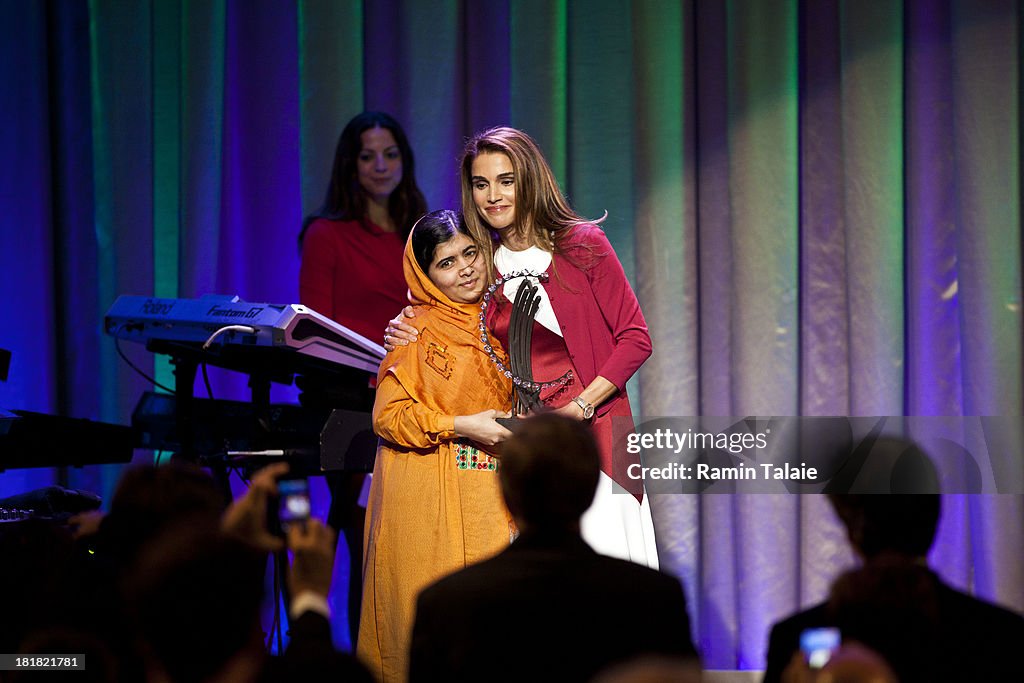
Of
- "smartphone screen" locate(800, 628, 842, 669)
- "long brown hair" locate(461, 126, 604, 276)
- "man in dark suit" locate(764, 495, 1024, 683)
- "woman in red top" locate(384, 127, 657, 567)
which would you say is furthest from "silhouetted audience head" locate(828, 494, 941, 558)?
"long brown hair" locate(461, 126, 604, 276)

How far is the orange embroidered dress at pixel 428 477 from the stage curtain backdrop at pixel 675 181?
1.71m

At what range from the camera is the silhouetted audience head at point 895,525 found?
2080 mm

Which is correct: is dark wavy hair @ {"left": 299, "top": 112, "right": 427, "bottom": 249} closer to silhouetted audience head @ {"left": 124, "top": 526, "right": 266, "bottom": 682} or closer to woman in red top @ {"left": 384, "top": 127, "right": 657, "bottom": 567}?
woman in red top @ {"left": 384, "top": 127, "right": 657, "bottom": 567}

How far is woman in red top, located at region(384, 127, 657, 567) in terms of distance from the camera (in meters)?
3.30

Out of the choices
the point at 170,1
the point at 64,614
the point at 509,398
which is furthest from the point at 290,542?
the point at 170,1

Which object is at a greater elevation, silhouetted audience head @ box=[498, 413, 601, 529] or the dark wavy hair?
the dark wavy hair

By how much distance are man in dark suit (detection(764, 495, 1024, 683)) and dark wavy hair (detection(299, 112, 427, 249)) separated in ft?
9.00

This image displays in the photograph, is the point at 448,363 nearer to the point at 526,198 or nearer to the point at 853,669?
the point at 526,198

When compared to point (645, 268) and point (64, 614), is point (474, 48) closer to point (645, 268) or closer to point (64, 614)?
point (645, 268)

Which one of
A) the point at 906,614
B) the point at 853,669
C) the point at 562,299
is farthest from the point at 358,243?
the point at 853,669

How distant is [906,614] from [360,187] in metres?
3.25

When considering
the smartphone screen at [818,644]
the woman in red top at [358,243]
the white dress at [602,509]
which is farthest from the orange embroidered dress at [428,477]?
the smartphone screen at [818,644]

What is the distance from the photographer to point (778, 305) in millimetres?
4809

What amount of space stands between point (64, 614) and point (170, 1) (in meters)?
3.79
